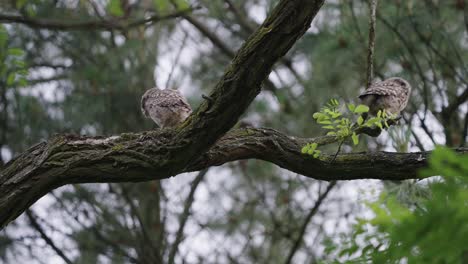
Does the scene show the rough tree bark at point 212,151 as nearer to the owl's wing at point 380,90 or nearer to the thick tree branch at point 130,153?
the thick tree branch at point 130,153

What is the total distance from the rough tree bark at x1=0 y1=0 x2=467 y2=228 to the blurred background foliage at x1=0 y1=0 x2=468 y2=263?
2.80 metres

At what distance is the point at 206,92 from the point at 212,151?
545 cm

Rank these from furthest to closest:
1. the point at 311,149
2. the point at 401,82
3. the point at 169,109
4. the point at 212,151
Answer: the point at 401,82
the point at 169,109
the point at 212,151
the point at 311,149

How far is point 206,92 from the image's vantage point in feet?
30.9

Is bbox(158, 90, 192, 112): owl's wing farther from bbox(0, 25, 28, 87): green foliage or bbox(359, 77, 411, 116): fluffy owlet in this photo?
bbox(359, 77, 411, 116): fluffy owlet

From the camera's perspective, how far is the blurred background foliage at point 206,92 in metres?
7.85

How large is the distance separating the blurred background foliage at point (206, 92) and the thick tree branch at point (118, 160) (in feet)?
9.85

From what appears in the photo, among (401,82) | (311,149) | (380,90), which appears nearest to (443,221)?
(311,149)

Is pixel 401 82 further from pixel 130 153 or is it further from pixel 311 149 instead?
pixel 130 153

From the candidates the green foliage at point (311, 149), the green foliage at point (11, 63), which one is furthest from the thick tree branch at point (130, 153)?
the green foliage at point (11, 63)

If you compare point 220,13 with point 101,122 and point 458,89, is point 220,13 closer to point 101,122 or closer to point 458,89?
point 101,122

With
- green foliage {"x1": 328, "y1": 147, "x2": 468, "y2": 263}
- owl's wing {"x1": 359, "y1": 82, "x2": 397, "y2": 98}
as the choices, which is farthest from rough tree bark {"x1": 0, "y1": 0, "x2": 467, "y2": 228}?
owl's wing {"x1": 359, "y1": 82, "x2": 397, "y2": 98}

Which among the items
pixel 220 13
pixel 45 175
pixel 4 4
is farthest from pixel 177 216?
pixel 45 175

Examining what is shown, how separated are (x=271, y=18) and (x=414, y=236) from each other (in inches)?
53.9
